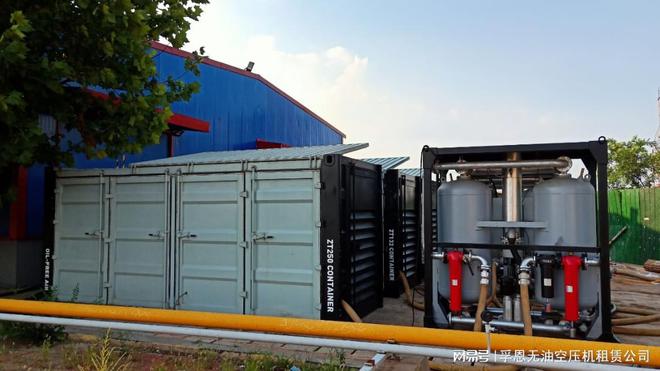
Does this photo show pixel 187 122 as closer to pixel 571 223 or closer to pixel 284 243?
pixel 284 243

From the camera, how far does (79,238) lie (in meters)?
8.12

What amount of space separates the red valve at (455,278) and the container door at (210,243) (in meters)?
2.91

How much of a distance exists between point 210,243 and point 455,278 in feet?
Result: 11.8

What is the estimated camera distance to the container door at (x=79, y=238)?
26.1 feet

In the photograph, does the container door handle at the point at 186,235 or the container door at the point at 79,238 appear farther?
the container door at the point at 79,238

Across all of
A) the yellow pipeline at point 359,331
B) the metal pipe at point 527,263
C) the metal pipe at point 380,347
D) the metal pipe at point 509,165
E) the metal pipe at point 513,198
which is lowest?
the metal pipe at point 380,347

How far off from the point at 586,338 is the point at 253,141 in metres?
12.9

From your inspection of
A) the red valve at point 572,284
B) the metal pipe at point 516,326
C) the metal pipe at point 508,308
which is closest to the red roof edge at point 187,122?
the metal pipe at point 516,326

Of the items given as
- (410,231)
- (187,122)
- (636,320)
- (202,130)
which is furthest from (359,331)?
(202,130)

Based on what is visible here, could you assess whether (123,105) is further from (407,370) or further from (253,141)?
(253,141)

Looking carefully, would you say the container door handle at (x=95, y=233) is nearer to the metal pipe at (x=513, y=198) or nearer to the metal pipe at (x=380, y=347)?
the metal pipe at (x=380, y=347)

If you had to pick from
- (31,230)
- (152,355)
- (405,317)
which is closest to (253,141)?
(31,230)

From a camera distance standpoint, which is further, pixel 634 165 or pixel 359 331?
pixel 634 165

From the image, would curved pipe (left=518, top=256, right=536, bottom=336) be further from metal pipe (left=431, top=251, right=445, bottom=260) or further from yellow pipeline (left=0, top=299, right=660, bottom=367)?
yellow pipeline (left=0, top=299, right=660, bottom=367)
